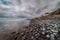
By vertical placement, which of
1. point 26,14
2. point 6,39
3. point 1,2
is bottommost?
point 6,39

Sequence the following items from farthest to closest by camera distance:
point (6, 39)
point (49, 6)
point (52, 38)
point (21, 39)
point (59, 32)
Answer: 1. point (49, 6)
2. point (6, 39)
3. point (21, 39)
4. point (59, 32)
5. point (52, 38)

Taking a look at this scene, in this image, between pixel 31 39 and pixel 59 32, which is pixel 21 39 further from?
pixel 59 32

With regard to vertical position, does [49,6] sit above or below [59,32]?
above

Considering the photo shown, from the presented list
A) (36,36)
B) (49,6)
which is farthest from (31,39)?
(49,6)

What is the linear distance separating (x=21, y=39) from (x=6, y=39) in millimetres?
617

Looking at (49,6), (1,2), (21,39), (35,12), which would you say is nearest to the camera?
(21,39)

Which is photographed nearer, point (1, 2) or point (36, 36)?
point (36, 36)

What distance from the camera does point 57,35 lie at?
2570 mm

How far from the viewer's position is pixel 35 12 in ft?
37.7

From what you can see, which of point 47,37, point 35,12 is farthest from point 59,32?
point 35,12

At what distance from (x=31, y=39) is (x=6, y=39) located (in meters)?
1.01

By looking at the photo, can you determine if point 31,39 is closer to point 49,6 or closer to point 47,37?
point 47,37

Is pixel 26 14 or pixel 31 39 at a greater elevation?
pixel 26 14

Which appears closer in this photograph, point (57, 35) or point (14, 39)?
point (57, 35)
